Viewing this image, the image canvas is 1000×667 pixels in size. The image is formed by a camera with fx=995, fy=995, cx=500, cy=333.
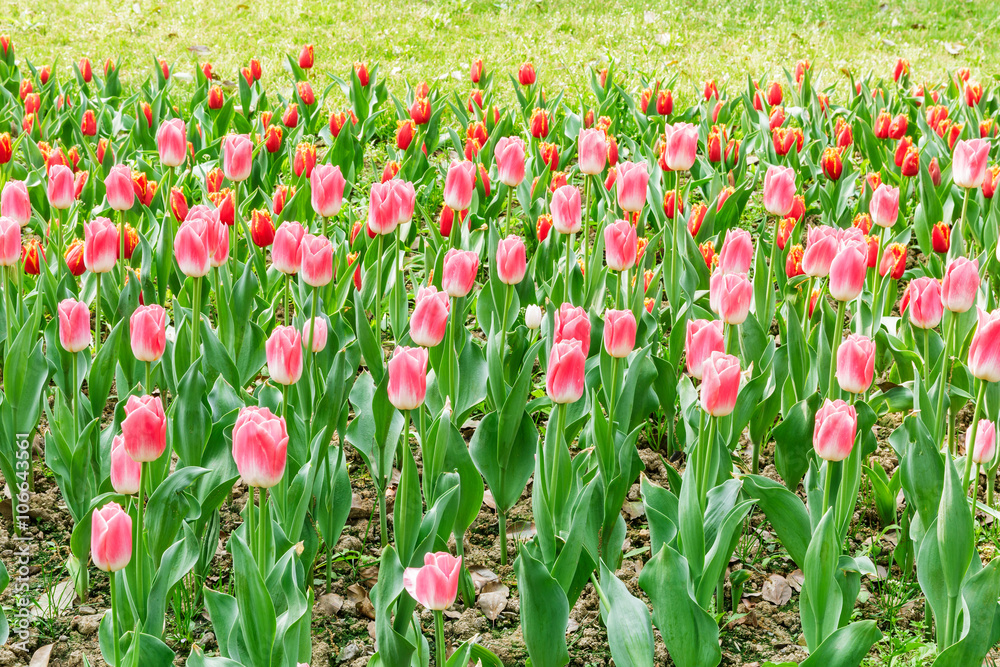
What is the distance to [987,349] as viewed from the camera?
1.73 meters

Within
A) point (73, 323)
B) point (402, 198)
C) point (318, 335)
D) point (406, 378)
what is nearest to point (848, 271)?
point (406, 378)

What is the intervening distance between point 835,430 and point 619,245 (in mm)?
871

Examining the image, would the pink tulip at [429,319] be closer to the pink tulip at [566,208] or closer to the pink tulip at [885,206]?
the pink tulip at [566,208]

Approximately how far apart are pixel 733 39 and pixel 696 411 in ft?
19.8

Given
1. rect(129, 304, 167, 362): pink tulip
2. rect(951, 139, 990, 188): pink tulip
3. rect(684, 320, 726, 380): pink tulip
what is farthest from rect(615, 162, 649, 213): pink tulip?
rect(129, 304, 167, 362): pink tulip

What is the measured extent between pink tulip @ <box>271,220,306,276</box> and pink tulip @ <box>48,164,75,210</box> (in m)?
0.58

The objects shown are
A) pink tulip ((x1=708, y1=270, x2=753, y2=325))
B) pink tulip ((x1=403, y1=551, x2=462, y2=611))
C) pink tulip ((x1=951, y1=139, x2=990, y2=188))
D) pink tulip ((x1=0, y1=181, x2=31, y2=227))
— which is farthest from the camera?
pink tulip ((x1=951, y1=139, x2=990, y2=188))

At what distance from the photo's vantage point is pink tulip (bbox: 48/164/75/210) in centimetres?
258

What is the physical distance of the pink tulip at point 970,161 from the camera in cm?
272

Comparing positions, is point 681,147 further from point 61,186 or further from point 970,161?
point 61,186

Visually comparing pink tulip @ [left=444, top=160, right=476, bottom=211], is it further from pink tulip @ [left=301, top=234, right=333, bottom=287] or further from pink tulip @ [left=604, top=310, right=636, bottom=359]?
pink tulip @ [left=604, top=310, right=636, bottom=359]

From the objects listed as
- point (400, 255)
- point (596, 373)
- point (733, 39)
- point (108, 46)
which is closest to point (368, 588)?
point (596, 373)

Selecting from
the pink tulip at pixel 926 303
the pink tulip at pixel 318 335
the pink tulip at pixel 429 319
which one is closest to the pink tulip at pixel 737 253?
the pink tulip at pixel 926 303

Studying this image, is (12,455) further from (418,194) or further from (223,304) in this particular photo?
(418,194)
